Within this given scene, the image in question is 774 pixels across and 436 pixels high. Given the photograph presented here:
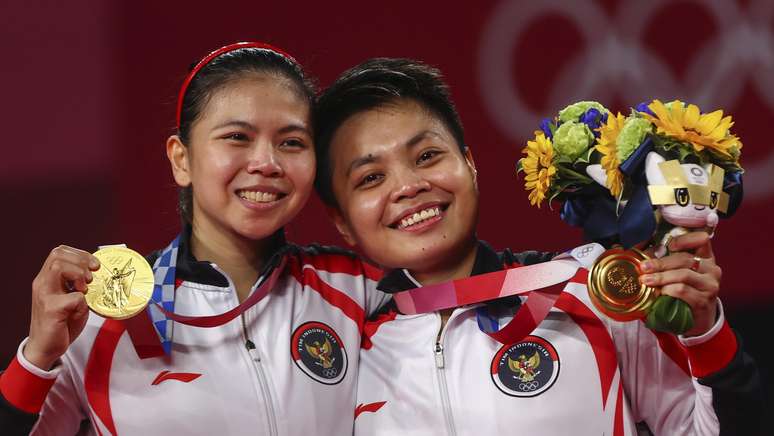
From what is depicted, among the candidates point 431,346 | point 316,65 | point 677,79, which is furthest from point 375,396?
point 677,79

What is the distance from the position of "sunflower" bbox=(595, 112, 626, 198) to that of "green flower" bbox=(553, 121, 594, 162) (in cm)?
7

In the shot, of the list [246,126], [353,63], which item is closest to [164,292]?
[246,126]

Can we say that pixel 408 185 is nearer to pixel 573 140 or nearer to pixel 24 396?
pixel 573 140

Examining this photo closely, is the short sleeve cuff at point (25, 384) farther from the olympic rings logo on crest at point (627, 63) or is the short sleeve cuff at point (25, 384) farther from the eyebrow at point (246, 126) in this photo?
the olympic rings logo on crest at point (627, 63)

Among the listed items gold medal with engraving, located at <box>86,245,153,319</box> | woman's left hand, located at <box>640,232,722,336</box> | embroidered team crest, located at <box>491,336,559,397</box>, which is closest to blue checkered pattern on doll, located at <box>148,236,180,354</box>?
gold medal with engraving, located at <box>86,245,153,319</box>

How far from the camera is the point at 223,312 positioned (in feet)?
8.00

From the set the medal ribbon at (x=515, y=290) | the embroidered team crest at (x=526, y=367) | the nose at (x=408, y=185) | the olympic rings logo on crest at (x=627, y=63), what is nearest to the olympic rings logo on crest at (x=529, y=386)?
the embroidered team crest at (x=526, y=367)

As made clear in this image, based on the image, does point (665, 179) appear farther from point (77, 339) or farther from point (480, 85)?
point (480, 85)

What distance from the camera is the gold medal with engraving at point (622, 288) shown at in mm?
2010

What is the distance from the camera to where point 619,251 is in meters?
2.05

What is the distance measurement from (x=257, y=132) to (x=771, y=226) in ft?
9.23

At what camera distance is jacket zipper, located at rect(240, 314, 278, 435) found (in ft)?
7.66

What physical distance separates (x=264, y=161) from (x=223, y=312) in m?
0.39

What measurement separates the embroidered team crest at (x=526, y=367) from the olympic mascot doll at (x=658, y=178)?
321 millimetres
